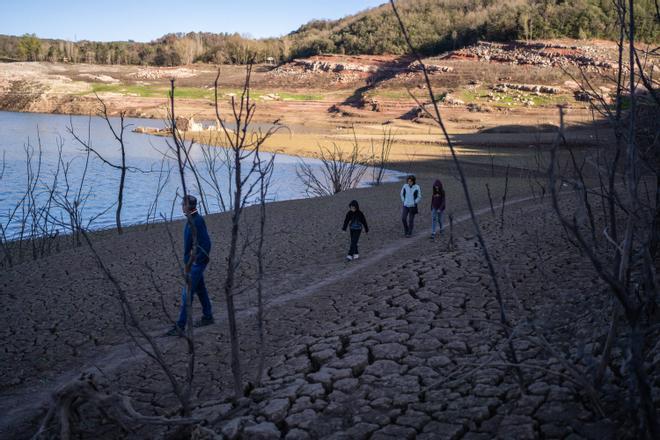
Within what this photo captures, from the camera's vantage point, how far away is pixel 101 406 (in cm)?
408

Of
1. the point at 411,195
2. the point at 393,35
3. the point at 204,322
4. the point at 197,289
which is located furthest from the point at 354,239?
the point at 393,35

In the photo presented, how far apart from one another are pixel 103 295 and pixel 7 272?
9.44 ft

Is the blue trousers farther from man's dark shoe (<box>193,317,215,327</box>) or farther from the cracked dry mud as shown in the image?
the cracked dry mud

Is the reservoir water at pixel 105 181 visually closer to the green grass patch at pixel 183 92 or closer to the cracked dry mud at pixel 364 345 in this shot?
the cracked dry mud at pixel 364 345

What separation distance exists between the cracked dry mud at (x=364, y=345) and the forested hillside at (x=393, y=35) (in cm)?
4116

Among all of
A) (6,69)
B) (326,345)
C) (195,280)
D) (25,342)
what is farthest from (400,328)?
(6,69)

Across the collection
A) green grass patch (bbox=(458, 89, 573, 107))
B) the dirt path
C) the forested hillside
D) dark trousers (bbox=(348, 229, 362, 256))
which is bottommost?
the dirt path

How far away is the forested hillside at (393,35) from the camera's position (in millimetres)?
59750

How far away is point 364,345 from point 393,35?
75.7 meters

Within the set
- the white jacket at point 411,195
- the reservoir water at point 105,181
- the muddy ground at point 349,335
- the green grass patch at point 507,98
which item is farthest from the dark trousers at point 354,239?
the green grass patch at point 507,98

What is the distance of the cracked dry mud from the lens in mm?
3822

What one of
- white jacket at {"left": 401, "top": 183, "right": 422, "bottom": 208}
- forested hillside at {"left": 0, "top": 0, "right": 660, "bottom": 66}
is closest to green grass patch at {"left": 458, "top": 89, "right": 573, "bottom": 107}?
forested hillside at {"left": 0, "top": 0, "right": 660, "bottom": 66}

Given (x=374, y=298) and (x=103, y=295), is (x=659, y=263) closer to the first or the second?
(x=374, y=298)

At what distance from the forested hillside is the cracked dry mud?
4116 centimetres
